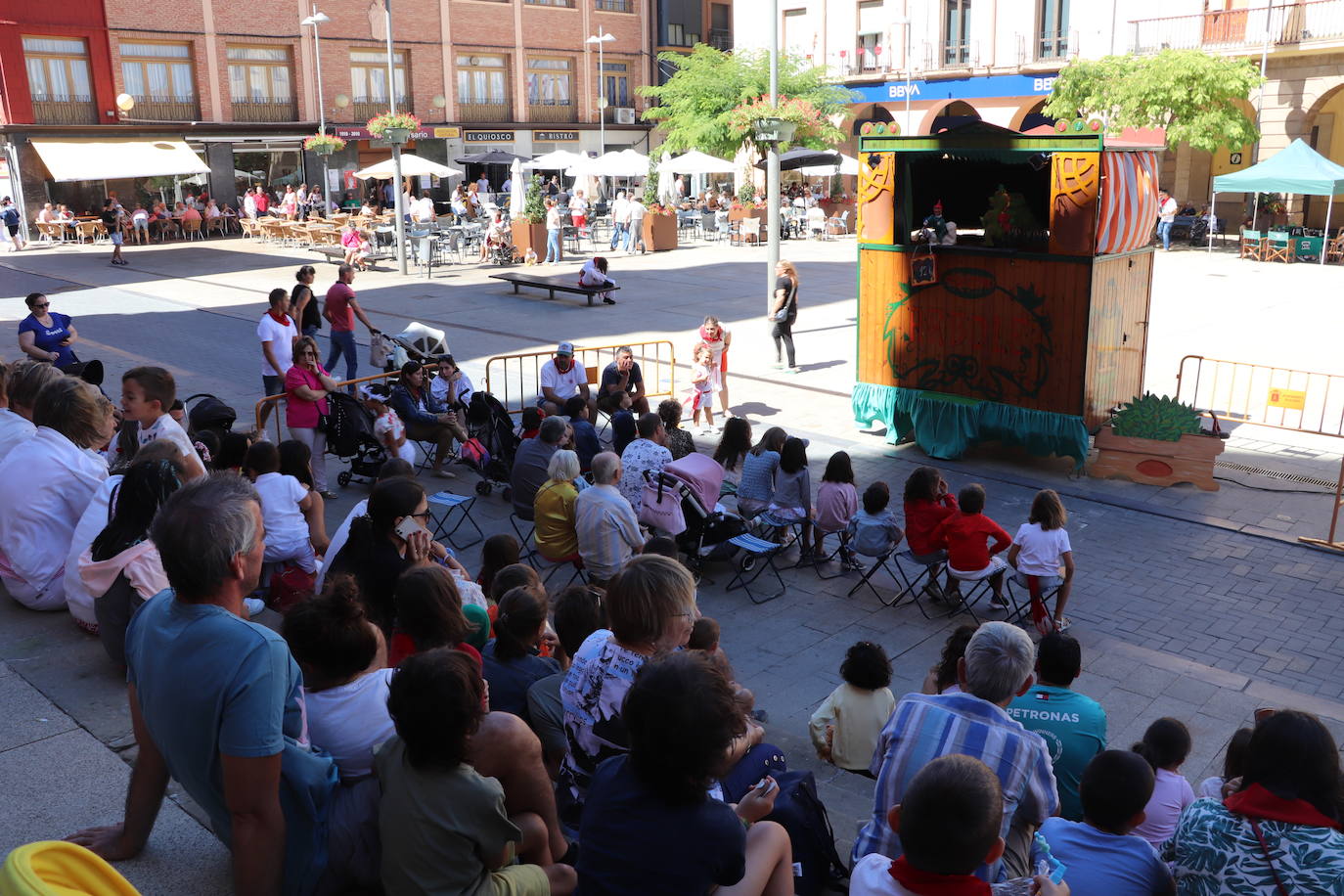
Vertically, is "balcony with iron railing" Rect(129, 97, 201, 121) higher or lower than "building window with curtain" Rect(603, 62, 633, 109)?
lower

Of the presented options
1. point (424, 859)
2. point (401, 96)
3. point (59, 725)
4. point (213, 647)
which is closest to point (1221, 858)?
point (424, 859)

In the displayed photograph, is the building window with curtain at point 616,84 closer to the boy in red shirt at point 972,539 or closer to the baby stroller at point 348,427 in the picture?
the baby stroller at point 348,427

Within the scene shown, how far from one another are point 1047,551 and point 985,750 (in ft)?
13.9

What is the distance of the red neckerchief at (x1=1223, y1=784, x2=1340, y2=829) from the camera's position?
3.21m

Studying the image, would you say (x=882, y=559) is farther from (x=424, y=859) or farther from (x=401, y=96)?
(x=401, y=96)

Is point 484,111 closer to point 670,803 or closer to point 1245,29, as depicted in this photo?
point 1245,29

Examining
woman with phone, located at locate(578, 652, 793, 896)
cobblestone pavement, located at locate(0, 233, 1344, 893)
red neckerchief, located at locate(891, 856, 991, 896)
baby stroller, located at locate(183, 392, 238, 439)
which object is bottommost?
cobblestone pavement, located at locate(0, 233, 1344, 893)

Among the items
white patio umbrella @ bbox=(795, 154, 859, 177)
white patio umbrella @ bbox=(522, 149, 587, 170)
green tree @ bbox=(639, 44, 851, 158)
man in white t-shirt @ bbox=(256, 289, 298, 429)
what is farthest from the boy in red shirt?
green tree @ bbox=(639, 44, 851, 158)

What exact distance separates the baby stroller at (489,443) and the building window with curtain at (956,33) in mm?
35214

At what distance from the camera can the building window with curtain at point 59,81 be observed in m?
34.7

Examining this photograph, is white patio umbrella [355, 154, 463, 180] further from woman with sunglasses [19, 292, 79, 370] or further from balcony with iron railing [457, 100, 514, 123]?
woman with sunglasses [19, 292, 79, 370]

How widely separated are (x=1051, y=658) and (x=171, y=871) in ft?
11.2

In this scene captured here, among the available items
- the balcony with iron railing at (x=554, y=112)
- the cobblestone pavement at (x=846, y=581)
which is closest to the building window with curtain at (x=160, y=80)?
the balcony with iron railing at (x=554, y=112)

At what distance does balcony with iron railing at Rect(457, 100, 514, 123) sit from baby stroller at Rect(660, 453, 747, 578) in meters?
40.1
